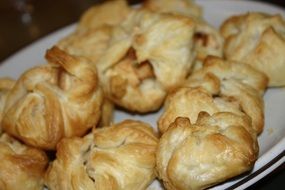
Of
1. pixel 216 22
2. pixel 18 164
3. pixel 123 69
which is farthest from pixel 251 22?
pixel 18 164

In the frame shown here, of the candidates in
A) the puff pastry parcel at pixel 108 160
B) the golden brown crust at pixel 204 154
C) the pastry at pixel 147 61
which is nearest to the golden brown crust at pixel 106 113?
the pastry at pixel 147 61

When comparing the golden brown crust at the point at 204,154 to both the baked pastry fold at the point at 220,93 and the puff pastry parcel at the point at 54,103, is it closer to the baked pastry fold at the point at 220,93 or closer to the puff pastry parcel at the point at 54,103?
the baked pastry fold at the point at 220,93

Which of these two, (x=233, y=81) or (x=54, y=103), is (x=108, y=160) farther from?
(x=233, y=81)

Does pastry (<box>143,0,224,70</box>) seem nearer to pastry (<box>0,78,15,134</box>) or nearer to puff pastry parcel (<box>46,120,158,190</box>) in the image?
puff pastry parcel (<box>46,120,158,190</box>)

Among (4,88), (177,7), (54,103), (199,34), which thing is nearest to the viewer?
(54,103)

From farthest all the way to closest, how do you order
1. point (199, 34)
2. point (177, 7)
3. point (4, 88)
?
point (177, 7), point (199, 34), point (4, 88)

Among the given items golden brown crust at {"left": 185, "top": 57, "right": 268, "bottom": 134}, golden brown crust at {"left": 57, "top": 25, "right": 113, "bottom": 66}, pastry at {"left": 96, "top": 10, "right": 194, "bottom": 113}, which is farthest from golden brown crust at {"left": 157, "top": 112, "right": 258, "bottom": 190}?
golden brown crust at {"left": 57, "top": 25, "right": 113, "bottom": 66}

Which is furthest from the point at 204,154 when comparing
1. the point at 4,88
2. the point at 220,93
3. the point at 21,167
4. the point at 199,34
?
the point at 4,88
